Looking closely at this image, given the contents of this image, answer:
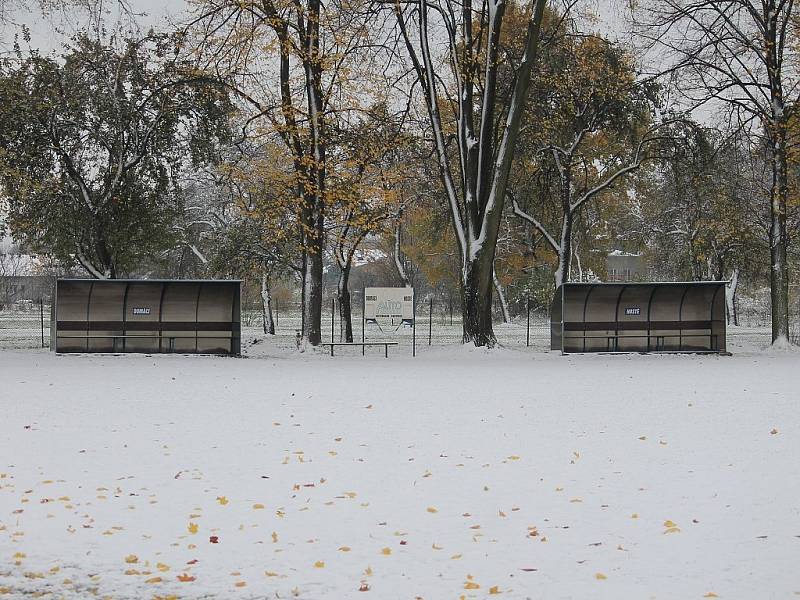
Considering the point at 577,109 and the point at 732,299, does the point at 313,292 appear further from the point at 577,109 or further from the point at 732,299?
the point at 732,299

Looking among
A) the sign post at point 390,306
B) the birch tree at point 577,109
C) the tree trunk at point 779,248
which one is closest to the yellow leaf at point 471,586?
the sign post at point 390,306

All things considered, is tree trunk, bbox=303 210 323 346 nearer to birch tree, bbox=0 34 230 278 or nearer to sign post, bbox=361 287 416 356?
sign post, bbox=361 287 416 356

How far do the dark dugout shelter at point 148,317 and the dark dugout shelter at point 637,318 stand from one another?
29.4ft

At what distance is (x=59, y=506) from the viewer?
8172 millimetres

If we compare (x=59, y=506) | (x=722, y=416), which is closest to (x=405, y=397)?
(x=722, y=416)

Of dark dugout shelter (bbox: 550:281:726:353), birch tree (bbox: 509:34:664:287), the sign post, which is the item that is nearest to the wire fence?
the sign post

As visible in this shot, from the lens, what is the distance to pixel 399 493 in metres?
8.67

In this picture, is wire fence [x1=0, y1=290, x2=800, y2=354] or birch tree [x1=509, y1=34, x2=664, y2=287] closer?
birch tree [x1=509, y1=34, x2=664, y2=287]

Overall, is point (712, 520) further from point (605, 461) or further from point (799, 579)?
point (605, 461)

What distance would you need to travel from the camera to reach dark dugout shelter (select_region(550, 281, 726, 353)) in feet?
90.0

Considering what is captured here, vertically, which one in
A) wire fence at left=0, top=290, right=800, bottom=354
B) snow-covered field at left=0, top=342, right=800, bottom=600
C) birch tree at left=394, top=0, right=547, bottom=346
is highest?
birch tree at left=394, top=0, right=547, bottom=346

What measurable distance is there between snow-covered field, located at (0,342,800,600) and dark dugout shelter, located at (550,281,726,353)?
1080 cm

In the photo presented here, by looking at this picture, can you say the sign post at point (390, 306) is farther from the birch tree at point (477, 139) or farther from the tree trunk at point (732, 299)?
the tree trunk at point (732, 299)

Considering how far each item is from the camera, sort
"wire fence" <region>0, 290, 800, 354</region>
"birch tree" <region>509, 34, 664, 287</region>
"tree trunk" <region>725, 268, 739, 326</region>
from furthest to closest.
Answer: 1. "tree trunk" <region>725, 268, 739, 326</region>
2. "wire fence" <region>0, 290, 800, 354</region>
3. "birch tree" <region>509, 34, 664, 287</region>
